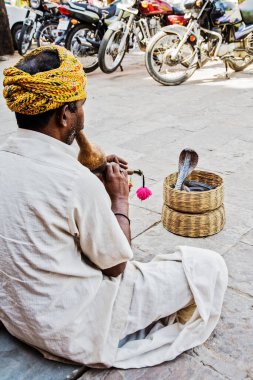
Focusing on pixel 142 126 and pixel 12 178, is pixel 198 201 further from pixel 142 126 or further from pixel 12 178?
pixel 142 126

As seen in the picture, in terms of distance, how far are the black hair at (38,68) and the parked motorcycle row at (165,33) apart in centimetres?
528

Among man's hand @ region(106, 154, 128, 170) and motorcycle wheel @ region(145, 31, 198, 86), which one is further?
motorcycle wheel @ region(145, 31, 198, 86)

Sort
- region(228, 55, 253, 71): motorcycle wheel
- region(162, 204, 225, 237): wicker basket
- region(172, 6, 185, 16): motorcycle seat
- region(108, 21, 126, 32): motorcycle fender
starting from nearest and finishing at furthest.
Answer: region(162, 204, 225, 237): wicker basket, region(108, 21, 126, 32): motorcycle fender, region(228, 55, 253, 71): motorcycle wheel, region(172, 6, 185, 16): motorcycle seat

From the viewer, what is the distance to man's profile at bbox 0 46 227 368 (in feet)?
4.43

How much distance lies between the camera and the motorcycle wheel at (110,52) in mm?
7129

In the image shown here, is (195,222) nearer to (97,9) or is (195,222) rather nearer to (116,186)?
(116,186)

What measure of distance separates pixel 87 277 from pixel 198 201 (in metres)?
1.15

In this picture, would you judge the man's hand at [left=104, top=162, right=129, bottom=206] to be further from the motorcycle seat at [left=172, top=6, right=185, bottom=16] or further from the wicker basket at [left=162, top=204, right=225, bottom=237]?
the motorcycle seat at [left=172, top=6, right=185, bottom=16]

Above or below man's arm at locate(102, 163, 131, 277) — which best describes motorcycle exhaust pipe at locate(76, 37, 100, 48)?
below

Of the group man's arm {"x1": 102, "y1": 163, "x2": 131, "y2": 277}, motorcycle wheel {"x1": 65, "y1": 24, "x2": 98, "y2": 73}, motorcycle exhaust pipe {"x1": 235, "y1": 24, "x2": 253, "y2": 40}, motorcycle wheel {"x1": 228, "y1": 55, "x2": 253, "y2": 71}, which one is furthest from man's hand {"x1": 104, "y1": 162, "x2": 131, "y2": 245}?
motorcycle wheel {"x1": 65, "y1": 24, "x2": 98, "y2": 73}

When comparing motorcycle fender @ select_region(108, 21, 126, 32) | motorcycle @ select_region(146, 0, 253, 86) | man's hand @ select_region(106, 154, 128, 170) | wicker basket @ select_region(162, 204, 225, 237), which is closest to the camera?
man's hand @ select_region(106, 154, 128, 170)

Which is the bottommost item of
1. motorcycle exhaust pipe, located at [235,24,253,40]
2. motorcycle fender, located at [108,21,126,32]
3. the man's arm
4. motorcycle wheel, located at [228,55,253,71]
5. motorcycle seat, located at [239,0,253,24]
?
motorcycle wheel, located at [228,55,253,71]

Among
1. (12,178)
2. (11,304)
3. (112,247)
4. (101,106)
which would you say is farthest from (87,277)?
(101,106)

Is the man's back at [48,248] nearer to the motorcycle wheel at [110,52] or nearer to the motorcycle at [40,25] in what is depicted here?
the motorcycle wheel at [110,52]
